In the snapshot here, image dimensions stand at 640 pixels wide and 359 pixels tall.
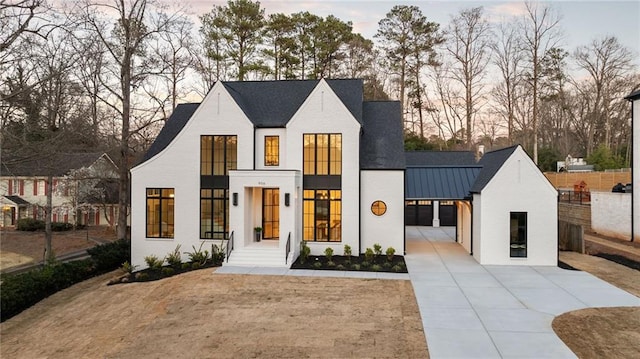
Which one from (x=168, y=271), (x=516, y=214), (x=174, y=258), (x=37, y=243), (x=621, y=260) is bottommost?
(x=37, y=243)

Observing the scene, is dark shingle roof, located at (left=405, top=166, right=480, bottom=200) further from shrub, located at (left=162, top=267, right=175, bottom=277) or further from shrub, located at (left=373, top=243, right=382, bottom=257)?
shrub, located at (left=162, top=267, right=175, bottom=277)

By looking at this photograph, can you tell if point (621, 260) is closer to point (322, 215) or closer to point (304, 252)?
point (322, 215)

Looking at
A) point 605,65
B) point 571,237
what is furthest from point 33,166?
point 605,65

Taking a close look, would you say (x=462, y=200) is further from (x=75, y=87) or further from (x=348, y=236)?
(x=75, y=87)

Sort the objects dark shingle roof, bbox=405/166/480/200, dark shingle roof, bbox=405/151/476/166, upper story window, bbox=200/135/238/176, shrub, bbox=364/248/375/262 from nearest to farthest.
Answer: shrub, bbox=364/248/375/262 → upper story window, bbox=200/135/238/176 → dark shingle roof, bbox=405/166/480/200 → dark shingle roof, bbox=405/151/476/166

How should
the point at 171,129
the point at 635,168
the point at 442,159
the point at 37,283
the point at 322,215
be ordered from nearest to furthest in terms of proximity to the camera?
the point at 37,283, the point at 322,215, the point at 635,168, the point at 171,129, the point at 442,159

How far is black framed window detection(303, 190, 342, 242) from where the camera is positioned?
1730 cm

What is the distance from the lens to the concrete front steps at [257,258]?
50.6 feet

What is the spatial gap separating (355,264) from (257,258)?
13.4 ft

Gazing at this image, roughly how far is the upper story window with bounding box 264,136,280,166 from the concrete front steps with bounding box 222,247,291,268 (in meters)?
4.35

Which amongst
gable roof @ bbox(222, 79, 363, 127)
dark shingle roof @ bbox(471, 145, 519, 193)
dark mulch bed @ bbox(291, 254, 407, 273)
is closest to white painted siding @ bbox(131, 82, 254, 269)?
gable roof @ bbox(222, 79, 363, 127)

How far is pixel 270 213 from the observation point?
17.9 m

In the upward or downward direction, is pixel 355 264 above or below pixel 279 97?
below

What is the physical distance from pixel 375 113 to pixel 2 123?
15.2 meters
